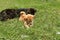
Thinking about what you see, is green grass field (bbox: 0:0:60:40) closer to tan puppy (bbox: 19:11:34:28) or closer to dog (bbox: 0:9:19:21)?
tan puppy (bbox: 19:11:34:28)

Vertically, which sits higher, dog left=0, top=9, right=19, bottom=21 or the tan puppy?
the tan puppy

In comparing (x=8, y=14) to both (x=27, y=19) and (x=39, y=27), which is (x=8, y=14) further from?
(x=39, y=27)

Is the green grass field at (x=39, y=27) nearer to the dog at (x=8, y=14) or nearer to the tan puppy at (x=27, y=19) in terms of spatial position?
the tan puppy at (x=27, y=19)

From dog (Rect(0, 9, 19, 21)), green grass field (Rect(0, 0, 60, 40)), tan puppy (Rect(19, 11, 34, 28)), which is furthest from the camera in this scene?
dog (Rect(0, 9, 19, 21))

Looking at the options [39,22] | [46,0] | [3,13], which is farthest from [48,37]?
[46,0]

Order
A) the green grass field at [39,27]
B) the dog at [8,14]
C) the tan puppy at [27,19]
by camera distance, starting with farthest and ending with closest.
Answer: the dog at [8,14], the tan puppy at [27,19], the green grass field at [39,27]

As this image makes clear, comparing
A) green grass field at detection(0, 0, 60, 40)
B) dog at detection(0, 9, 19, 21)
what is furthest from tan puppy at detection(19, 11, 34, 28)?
dog at detection(0, 9, 19, 21)

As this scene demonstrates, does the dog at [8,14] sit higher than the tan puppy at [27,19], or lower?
lower

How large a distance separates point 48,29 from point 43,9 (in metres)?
3.86

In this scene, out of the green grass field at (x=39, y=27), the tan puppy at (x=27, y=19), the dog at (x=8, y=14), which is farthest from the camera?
the dog at (x=8, y=14)

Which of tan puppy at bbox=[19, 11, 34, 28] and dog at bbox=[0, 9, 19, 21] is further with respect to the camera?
dog at bbox=[0, 9, 19, 21]

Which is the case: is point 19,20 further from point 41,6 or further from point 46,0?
point 46,0

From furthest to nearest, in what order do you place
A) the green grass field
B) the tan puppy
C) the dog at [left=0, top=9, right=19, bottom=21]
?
the dog at [left=0, top=9, right=19, bottom=21]
the tan puppy
the green grass field

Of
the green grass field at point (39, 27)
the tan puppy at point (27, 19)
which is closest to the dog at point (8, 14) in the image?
the green grass field at point (39, 27)
